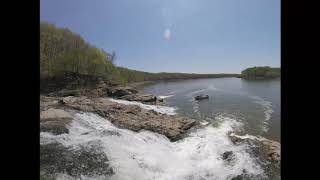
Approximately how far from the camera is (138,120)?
12.9 meters

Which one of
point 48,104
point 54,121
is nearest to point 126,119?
point 54,121

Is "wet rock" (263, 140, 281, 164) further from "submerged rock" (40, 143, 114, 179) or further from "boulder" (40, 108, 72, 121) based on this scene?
"boulder" (40, 108, 72, 121)

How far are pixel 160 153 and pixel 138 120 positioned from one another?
3.77 m

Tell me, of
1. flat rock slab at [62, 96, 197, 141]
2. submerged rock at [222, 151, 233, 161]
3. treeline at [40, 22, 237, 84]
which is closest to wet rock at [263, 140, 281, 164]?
submerged rock at [222, 151, 233, 161]

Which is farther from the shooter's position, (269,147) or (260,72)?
(260,72)

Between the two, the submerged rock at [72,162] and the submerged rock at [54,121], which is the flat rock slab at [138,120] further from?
the submerged rock at [72,162]

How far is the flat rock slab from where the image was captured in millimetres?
11836

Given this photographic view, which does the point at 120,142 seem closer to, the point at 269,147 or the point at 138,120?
the point at 138,120

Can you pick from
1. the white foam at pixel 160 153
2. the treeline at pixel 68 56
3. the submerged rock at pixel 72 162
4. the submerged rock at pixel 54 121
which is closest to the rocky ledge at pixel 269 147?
the white foam at pixel 160 153

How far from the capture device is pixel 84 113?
12820mm

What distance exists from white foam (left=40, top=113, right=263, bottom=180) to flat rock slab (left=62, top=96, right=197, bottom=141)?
0.52 m

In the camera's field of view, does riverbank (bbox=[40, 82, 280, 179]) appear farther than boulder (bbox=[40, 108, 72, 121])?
No

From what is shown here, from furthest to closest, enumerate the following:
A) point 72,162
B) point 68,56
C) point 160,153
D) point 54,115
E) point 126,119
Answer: point 68,56
point 126,119
point 54,115
point 160,153
point 72,162
